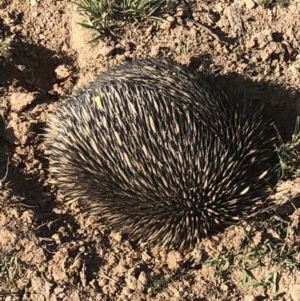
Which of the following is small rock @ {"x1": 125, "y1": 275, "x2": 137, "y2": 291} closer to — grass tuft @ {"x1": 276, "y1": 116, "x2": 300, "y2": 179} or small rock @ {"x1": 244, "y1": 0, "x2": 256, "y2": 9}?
grass tuft @ {"x1": 276, "y1": 116, "x2": 300, "y2": 179}

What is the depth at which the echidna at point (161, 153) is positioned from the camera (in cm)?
435

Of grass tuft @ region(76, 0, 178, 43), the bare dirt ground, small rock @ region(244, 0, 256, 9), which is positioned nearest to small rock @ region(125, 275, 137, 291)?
the bare dirt ground

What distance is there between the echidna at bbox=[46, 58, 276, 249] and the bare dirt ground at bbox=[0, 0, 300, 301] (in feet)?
0.75

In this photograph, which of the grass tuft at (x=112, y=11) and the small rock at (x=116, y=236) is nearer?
the small rock at (x=116, y=236)

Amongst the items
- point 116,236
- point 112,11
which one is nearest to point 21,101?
point 112,11

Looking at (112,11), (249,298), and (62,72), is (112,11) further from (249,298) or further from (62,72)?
(249,298)

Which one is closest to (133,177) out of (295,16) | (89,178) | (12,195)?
(89,178)

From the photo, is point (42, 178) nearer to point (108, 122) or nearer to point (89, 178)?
point (89, 178)

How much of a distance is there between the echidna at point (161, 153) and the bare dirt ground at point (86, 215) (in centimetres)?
23

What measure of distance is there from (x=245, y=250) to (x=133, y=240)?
91 centimetres

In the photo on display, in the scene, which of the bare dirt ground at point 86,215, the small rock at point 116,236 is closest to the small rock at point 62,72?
the bare dirt ground at point 86,215

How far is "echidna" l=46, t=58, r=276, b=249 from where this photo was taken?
4.35 meters

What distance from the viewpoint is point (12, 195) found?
475 centimetres

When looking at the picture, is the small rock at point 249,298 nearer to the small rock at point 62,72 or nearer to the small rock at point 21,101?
the small rock at point 21,101
